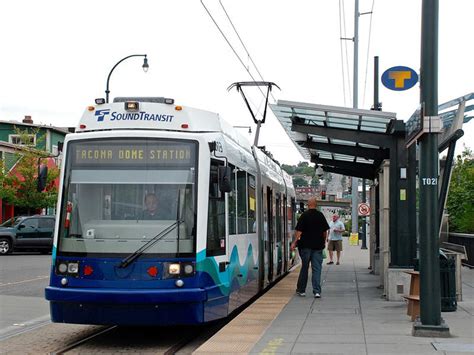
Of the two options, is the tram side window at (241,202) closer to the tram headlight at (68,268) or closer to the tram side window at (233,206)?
the tram side window at (233,206)

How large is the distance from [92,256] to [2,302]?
573 centimetres

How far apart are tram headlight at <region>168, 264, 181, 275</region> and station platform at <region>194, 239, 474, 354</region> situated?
902 mm

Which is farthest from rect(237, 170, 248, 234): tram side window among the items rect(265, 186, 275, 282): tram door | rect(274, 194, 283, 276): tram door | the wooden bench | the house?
the house

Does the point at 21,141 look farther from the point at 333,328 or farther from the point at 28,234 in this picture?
the point at 333,328

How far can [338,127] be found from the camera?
43.4ft

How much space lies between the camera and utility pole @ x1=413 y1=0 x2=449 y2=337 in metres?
8.41

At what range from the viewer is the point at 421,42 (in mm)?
8508

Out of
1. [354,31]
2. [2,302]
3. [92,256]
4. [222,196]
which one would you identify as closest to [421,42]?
[222,196]

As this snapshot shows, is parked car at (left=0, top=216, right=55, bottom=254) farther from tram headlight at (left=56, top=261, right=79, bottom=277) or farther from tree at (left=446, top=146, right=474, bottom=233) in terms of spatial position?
tram headlight at (left=56, top=261, right=79, bottom=277)

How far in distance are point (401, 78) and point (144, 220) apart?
14.7ft

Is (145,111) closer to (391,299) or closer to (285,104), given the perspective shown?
(285,104)

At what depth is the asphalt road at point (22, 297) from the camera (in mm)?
10990

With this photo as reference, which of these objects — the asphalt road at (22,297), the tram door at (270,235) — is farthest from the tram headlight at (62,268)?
the tram door at (270,235)

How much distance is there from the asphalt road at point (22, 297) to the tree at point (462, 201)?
48.9 feet
